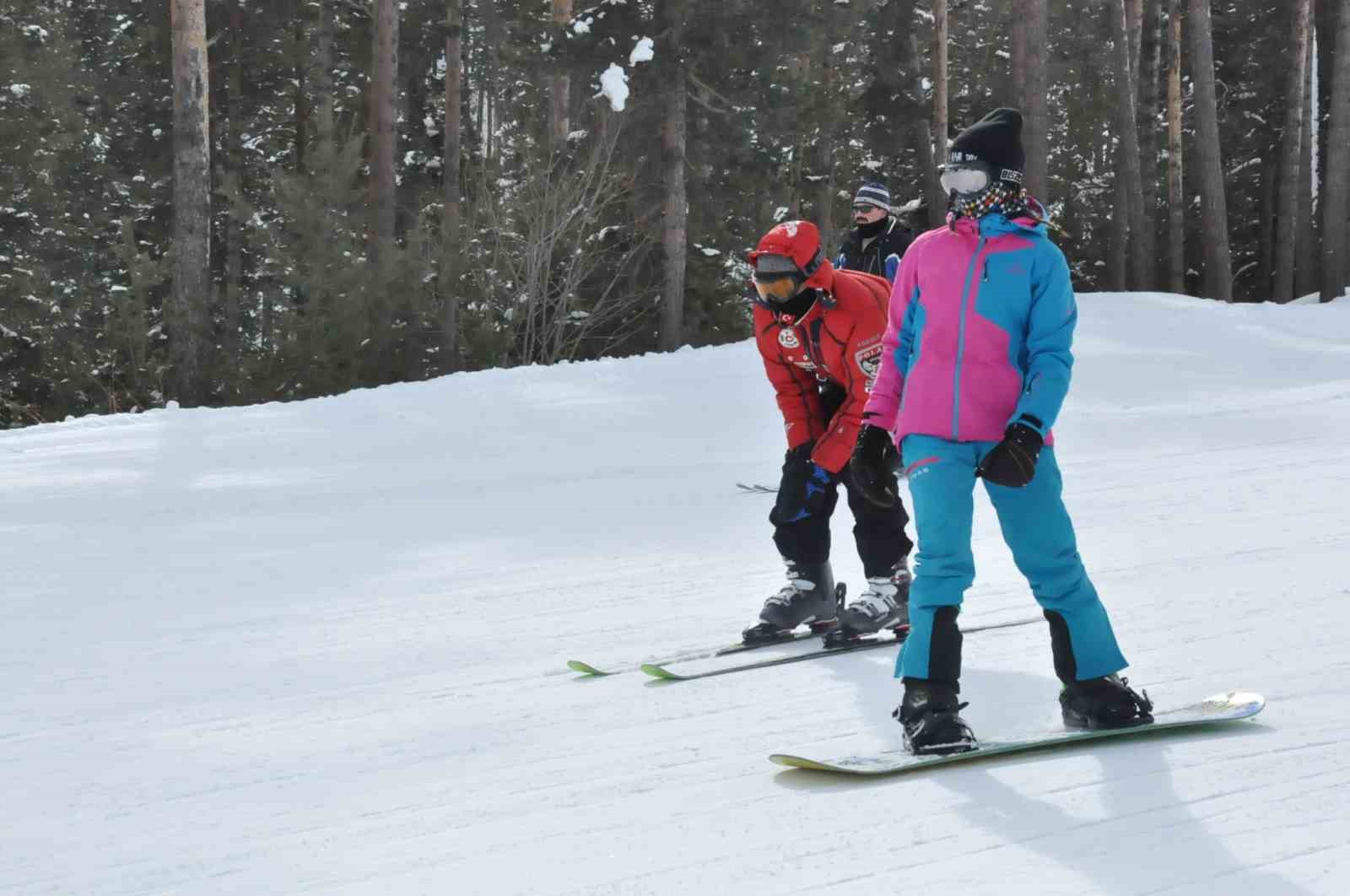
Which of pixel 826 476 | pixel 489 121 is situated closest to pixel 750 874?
pixel 826 476

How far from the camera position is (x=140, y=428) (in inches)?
427

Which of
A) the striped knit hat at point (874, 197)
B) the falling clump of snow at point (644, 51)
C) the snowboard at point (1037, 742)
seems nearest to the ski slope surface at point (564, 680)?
the snowboard at point (1037, 742)

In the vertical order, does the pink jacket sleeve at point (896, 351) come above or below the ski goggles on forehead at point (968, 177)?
below

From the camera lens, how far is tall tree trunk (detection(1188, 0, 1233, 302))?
23.5m

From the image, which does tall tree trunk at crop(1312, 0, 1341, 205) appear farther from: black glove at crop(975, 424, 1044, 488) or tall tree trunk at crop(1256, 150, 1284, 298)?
black glove at crop(975, 424, 1044, 488)

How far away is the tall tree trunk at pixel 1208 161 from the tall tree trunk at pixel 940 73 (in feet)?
13.8

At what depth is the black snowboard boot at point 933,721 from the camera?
3.92 m

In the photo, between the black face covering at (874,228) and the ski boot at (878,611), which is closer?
the ski boot at (878,611)

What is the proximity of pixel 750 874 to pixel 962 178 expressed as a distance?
6.26 ft

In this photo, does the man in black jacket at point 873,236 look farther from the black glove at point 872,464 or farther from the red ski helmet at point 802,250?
the black glove at point 872,464

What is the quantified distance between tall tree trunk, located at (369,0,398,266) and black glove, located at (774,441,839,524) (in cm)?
1355

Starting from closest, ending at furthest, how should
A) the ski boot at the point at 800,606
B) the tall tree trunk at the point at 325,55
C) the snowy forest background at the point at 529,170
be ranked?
the ski boot at the point at 800,606, the snowy forest background at the point at 529,170, the tall tree trunk at the point at 325,55

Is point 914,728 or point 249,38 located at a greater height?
point 249,38

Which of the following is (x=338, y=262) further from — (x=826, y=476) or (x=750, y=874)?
(x=750, y=874)
